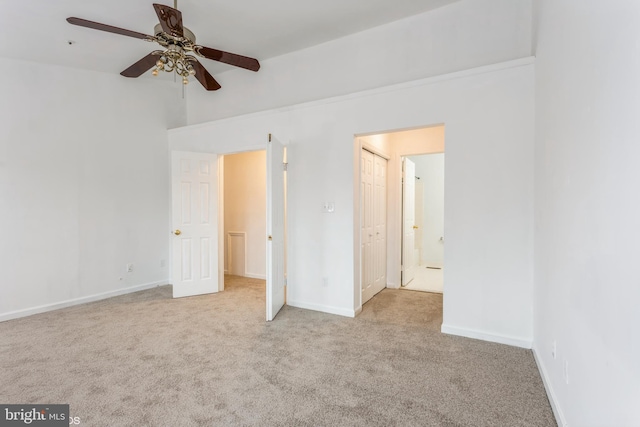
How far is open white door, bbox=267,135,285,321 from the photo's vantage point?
3.47m

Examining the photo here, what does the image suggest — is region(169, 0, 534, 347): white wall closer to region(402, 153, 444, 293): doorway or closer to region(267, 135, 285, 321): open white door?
region(267, 135, 285, 321): open white door

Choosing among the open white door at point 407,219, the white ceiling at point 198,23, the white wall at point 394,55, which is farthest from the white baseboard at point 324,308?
the white ceiling at point 198,23

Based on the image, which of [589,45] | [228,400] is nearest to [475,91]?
[589,45]

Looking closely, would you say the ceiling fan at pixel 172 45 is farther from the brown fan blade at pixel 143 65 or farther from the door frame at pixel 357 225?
the door frame at pixel 357 225

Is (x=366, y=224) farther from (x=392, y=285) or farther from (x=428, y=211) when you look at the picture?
(x=428, y=211)

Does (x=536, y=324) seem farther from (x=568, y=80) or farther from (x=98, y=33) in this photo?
(x=98, y=33)

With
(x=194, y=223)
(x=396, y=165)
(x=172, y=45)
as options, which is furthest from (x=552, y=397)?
(x=194, y=223)

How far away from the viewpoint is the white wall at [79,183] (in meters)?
3.71

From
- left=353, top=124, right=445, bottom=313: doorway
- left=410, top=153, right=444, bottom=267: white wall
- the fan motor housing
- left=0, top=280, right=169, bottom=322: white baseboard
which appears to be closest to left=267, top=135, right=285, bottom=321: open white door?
the fan motor housing

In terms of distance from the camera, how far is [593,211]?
Result: 1.31m

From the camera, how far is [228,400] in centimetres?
206

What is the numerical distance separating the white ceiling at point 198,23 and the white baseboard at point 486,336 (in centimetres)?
322

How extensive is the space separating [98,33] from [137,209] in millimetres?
2356

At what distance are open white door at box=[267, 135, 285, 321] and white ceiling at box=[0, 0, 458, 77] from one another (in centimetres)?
125
